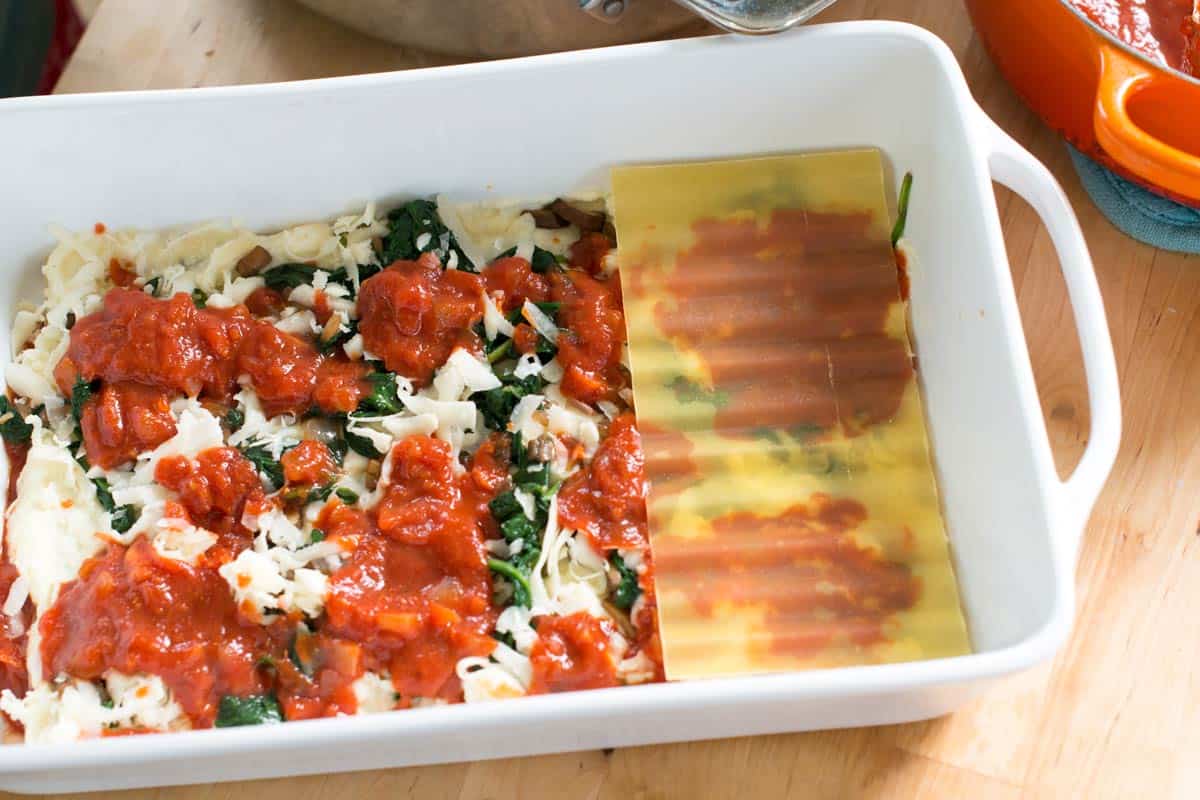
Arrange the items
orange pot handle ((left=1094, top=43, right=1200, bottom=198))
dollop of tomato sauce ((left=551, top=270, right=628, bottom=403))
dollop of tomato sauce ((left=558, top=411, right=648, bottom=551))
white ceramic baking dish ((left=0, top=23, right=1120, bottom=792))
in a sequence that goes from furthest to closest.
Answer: dollop of tomato sauce ((left=551, top=270, right=628, bottom=403))
dollop of tomato sauce ((left=558, top=411, right=648, bottom=551))
orange pot handle ((left=1094, top=43, right=1200, bottom=198))
white ceramic baking dish ((left=0, top=23, right=1120, bottom=792))

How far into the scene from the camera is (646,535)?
4.66ft

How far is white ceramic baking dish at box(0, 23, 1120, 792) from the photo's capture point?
112cm

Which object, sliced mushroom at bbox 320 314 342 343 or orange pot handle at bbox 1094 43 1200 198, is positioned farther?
sliced mushroom at bbox 320 314 342 343

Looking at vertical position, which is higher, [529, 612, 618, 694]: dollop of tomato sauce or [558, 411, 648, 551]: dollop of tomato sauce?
[558, 411, 648, 551]: dollop of tomato sauce

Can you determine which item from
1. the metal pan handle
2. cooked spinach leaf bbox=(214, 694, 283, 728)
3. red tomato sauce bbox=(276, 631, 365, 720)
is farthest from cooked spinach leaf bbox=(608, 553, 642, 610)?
the metal pan handle

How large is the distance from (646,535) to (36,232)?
0.94 m

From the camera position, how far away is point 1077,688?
1.37 m

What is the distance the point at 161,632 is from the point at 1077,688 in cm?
109

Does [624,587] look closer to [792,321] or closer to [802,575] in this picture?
[802,575]

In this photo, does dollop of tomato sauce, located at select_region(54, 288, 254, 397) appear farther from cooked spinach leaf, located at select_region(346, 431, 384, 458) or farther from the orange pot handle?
the orange pot handle

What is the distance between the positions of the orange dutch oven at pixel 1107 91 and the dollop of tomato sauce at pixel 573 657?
2.72 feet

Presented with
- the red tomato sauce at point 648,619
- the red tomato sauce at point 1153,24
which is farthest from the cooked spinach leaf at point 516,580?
the red tomato sauce at point 1153,24

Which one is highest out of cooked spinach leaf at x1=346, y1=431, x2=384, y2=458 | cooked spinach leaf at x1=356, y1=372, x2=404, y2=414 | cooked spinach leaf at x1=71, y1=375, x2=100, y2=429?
cooked spinach leaf at x1=71, y1=375, x2=100, y2=429

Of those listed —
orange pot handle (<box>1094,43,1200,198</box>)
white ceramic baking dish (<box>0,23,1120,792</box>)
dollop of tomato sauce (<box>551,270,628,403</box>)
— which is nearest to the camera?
white ceramic baking dish (<box>0,23,1120,792</box>)
